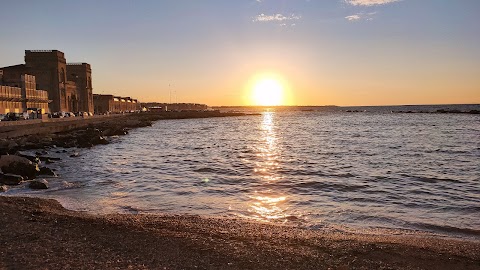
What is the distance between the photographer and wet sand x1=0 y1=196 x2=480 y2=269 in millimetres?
8188

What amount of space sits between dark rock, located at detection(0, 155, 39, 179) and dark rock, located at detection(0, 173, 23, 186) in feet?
3.37

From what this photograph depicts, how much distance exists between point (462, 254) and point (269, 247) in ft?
14.7

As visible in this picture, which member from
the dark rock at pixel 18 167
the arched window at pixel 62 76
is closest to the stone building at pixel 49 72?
the arched window at pixel 62 76

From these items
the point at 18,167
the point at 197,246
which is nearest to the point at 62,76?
the point at 18,167

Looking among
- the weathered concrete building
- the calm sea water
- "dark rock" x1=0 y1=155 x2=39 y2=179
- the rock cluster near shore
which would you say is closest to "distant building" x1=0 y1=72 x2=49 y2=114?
the rock cluster near shore

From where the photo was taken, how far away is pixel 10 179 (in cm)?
1839

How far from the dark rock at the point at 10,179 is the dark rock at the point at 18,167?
1.03m

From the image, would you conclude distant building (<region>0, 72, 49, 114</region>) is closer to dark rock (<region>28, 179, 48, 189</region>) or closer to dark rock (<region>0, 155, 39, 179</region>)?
dark rock (<region>0, 155, 39, 179</region>)

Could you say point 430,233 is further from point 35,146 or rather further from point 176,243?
point 35,146

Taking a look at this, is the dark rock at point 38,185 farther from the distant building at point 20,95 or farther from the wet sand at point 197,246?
the distant building at point 20,95

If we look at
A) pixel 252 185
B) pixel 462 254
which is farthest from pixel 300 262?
pixel 252 185

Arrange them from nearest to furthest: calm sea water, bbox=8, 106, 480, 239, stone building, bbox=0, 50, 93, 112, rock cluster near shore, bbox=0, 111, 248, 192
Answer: calm sea water, bbox=8, 106, 480, 239 < rock cluster near shore, bbox=0, 111, 248, 192 < stone building, bbox=0, 50, 93, 112

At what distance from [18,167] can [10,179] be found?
1.99 metres

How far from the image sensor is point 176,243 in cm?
951
